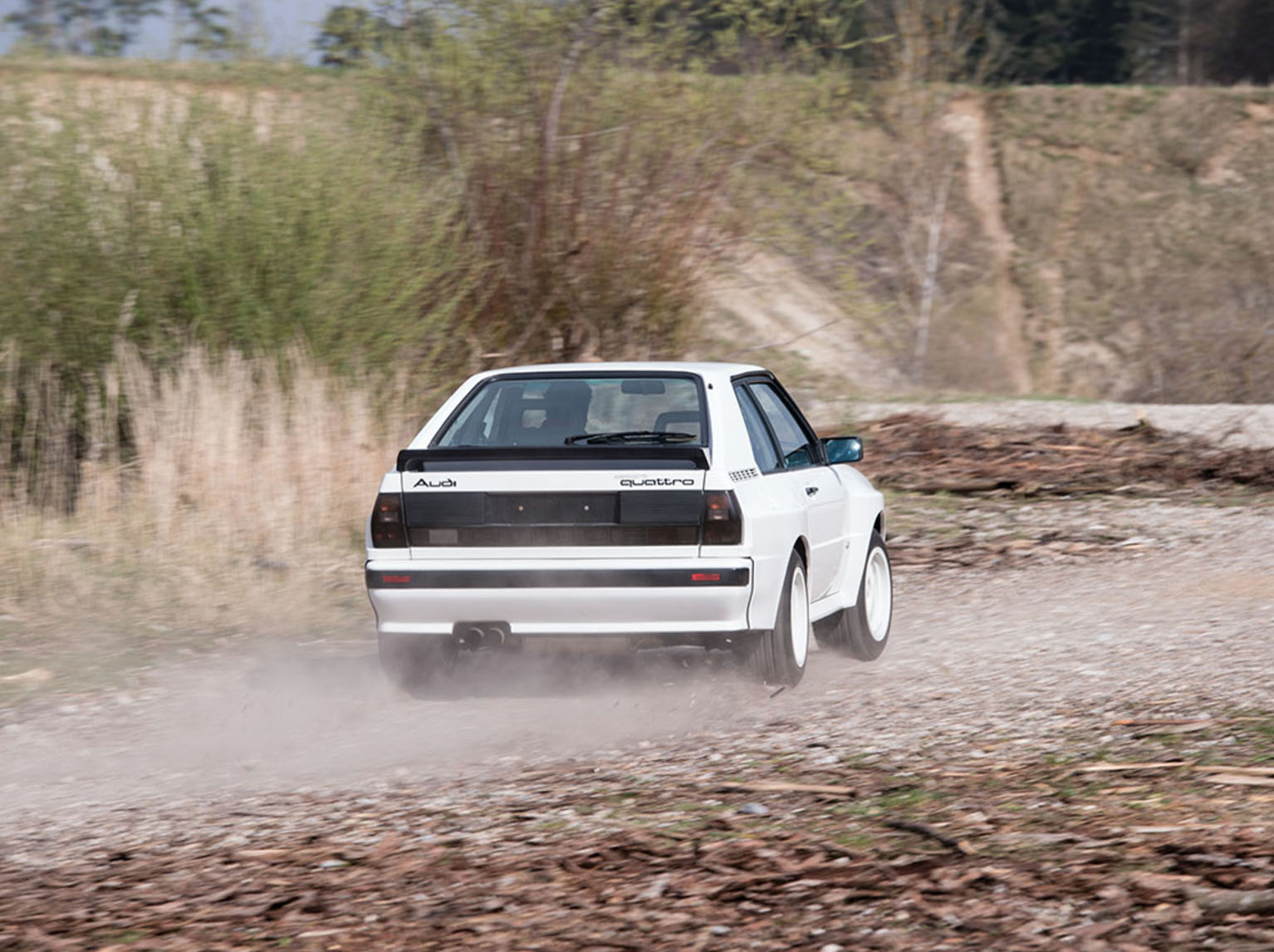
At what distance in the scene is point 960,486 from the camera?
16.5 metres

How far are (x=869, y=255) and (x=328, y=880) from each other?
5474cm

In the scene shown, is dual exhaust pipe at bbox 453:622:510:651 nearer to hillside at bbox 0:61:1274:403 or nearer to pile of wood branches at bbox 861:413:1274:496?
pile of wood branches at bbox 861:413:1274:496

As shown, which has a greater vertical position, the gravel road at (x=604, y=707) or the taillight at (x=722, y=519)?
the taillight at (x=722, y=519)

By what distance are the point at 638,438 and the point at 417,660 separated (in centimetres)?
141

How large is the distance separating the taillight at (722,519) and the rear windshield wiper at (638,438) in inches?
24.5

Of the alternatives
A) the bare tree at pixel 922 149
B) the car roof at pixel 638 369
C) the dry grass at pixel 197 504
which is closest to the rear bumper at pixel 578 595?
the car roof at pixel 638 369

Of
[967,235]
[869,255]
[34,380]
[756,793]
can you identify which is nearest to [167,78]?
[34,380]

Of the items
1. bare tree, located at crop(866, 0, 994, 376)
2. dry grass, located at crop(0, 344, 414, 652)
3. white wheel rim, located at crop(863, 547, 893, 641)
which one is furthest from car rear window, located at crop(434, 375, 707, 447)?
bare tree, located at crop(866, 0, 994, 376)

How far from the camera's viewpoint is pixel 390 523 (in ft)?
23.6

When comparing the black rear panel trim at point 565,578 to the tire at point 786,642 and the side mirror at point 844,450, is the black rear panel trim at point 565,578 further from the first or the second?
the side mirror at point 844,450

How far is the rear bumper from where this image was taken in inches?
273

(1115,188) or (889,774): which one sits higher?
(1115,188)

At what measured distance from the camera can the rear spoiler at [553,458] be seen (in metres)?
6.99

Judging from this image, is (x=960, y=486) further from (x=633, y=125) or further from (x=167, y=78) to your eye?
(x=167, y=78)
